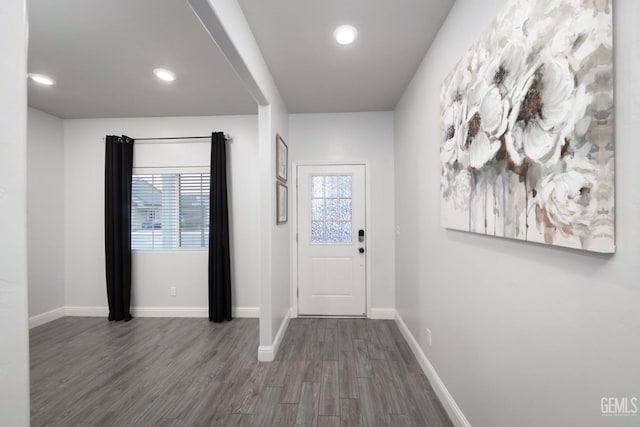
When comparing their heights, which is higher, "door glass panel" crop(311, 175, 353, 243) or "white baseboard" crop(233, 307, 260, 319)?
"door glass panel" crop(311, 175, 353, 243)

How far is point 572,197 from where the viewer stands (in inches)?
31.9

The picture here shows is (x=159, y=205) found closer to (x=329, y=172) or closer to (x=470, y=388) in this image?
(x=329, y=172)

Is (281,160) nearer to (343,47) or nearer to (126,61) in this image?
(343,47)

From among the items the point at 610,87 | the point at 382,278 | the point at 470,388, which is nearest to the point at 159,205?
the point at 382,278

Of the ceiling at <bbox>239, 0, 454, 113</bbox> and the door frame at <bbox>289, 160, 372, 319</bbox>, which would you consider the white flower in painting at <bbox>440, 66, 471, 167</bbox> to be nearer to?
the ceiling at <bbox>239, 0, 454, 113</bbox>

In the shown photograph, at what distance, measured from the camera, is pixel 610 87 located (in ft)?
2.33

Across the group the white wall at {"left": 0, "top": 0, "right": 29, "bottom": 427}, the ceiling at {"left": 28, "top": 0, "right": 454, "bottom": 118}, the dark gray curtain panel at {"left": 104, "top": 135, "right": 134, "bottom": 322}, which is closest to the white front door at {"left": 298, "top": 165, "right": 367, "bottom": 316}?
the ceiling at {"left": 28, "top": 0, "right": 454, "bottom": 118}

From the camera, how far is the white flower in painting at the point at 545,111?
0.81 meters

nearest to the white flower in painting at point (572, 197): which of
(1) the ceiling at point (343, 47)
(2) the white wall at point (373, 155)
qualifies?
(1) the ceiling at point (343, 47)

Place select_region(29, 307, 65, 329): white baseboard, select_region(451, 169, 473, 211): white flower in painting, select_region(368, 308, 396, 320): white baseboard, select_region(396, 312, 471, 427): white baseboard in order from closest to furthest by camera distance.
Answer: select_region(451, 169, 473, 211): white flower in painting, select_region(396, 312, 471, 427): white baseboard, select_region(29, 307, 65, 329): white baseboard, select_region(368, 308, 396, 320): white baseboard

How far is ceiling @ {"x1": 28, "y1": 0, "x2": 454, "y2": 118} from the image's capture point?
5.58ft

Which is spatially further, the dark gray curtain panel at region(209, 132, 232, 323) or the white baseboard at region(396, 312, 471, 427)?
the dark gray curtain panel at region(209, 132, 232, 323)

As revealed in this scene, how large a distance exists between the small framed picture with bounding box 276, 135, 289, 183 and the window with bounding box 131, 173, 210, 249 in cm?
116

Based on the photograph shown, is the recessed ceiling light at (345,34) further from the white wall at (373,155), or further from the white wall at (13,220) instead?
the white wall at (13,220)
